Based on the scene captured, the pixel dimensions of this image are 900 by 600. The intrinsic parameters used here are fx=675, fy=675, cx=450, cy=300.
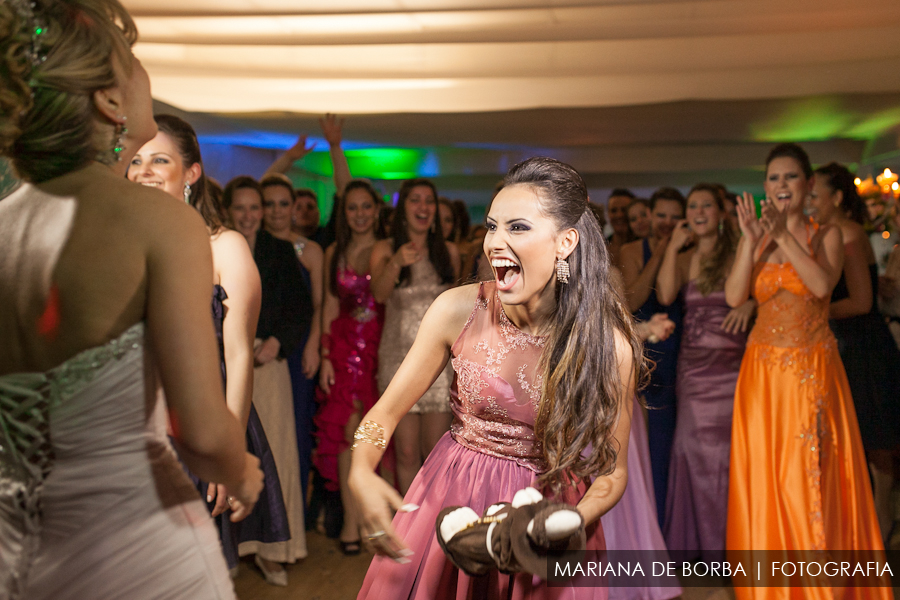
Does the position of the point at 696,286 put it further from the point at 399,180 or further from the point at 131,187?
the point at 131,187

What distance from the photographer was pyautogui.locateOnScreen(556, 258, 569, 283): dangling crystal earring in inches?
55.7

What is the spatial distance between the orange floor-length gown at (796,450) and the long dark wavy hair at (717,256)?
0.33 metres

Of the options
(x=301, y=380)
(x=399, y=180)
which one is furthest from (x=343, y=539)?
(x=399, y=180)

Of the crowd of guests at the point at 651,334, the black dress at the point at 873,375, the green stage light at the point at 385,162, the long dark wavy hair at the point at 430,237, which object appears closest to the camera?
the crowd of guests at the point at 651,334

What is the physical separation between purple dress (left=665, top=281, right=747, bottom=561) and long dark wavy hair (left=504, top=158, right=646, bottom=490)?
4.75 feet

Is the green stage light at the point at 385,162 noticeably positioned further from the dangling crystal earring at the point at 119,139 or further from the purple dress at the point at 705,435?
the dangling crystal earring at the point at 119,139

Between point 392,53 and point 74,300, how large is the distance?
2.73 meters

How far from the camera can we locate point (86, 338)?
0.77 m

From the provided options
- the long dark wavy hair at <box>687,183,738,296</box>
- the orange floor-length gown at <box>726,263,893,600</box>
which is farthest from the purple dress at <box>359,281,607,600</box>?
the long dark wavy hair at <box>687,183,738,296</box>

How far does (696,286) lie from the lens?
282cm

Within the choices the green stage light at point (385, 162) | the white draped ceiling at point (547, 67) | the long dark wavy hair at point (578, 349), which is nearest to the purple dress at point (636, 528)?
the long dark wavy hair at point (578, 349)

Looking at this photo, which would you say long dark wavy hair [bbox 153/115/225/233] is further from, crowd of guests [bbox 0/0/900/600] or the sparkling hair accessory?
the sparkling hair accessory

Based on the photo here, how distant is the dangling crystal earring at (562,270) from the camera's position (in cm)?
142

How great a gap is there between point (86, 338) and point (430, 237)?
7.75 ft
